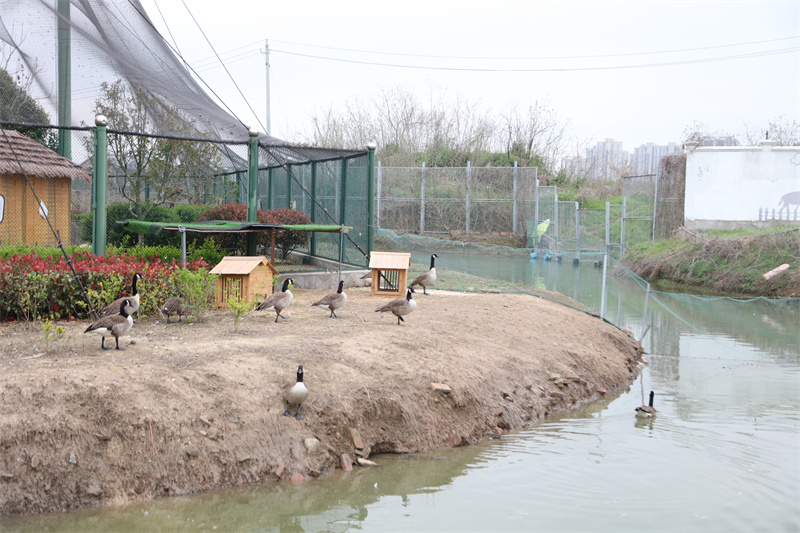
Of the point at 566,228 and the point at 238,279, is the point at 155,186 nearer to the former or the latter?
the point at 238,279

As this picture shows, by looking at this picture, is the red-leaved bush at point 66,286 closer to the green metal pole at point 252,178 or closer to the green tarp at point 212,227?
the green tarp at point 212,227

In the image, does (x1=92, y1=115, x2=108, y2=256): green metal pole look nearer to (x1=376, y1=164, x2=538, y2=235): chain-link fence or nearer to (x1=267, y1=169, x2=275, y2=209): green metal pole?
(x1=267, y1=169, x2=275, y2=209): green metal pole

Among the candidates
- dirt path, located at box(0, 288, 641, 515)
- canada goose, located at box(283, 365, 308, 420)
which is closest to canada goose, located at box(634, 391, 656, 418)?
dirt path, located at box(0, 288, 641, 515)

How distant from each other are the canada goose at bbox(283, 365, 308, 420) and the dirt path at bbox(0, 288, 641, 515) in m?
0.10

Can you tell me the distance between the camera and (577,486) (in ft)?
20.7

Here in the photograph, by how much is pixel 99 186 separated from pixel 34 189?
6198 millimetres

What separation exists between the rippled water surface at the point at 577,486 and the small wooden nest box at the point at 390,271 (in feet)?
15.4

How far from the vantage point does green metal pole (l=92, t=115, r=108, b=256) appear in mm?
11031

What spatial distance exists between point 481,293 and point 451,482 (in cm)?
815

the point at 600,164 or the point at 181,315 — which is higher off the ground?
the point at 600,164

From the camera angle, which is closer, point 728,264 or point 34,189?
point 34,189

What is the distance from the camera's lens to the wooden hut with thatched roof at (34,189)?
612 inches

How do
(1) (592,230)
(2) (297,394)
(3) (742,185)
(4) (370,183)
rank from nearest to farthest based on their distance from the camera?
(2) (297,394) → (4) (370,183) → (3) (742,185) → (1) (592,230)

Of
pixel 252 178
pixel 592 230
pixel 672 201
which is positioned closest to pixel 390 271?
pixel 252 178
